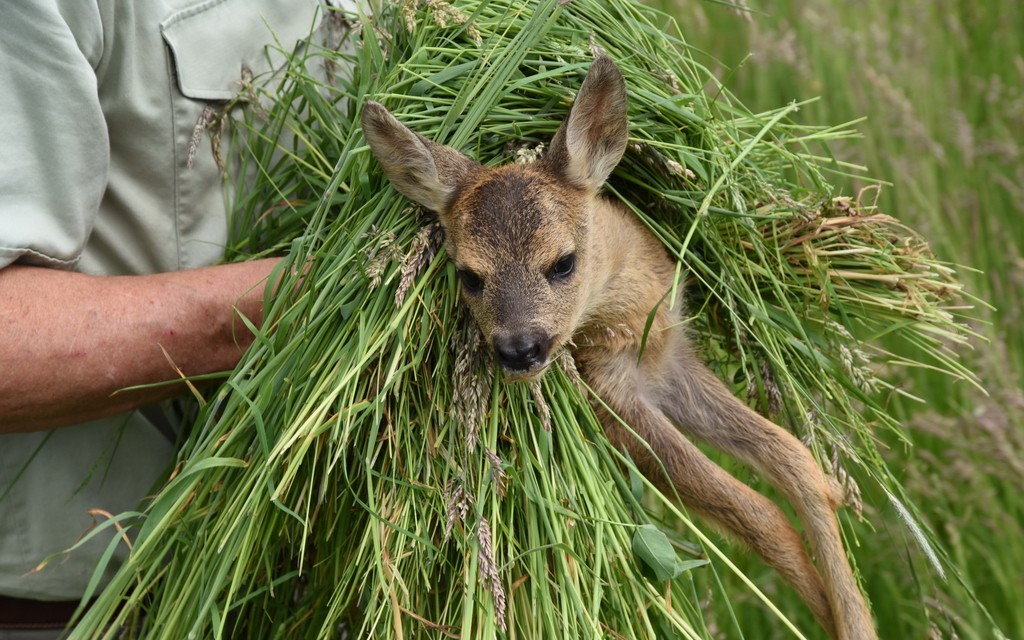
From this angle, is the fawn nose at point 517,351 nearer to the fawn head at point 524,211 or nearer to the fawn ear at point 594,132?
the fawn head at point 524,211

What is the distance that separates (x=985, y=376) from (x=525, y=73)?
1.83 meters

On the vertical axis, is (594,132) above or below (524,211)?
above

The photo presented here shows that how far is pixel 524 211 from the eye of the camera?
82.3 inches

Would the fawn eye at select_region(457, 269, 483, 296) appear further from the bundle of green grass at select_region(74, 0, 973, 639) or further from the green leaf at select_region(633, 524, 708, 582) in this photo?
the green leaf at select_region(633, 524, 708, 582)

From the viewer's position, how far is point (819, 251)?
218 centimetres

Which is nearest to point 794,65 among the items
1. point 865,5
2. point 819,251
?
point 865,5

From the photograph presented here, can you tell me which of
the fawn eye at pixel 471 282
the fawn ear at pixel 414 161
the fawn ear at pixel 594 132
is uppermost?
the fawn ear at pixel 594 132

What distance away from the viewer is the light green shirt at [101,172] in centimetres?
189

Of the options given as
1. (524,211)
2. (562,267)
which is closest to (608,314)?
(562,267)

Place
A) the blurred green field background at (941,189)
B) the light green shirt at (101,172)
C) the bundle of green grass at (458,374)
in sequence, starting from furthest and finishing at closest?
the blurred green field background at (941,189), the light green shirt at (101,172), the bundle of green grass at (458,374)

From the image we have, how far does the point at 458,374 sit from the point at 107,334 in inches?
26.7

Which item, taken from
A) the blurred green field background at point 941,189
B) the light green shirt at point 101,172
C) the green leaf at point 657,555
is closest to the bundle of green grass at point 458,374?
the green leaf at point 657,555

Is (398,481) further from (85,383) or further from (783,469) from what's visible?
(783,469)

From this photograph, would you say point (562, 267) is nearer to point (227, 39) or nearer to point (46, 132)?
point (227, 39)
